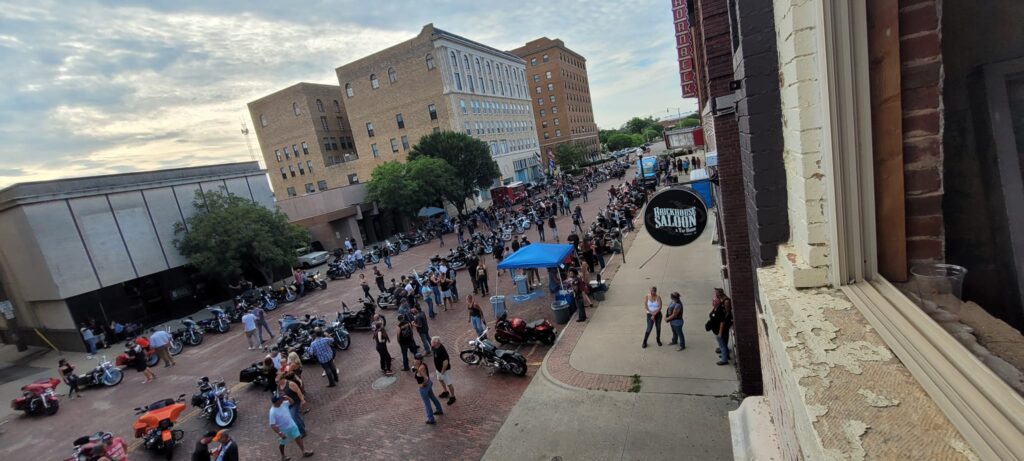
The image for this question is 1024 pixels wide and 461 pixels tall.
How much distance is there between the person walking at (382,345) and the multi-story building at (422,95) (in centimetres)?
4084

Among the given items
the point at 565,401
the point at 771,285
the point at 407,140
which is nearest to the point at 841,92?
the point at 771,285

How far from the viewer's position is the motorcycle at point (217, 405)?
1048cm

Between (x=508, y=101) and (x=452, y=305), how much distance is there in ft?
179

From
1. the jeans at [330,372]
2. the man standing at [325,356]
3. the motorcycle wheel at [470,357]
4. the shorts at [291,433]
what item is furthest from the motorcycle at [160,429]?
the motorcycle wheel at [470,357]

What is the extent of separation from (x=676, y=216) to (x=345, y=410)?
8.56m

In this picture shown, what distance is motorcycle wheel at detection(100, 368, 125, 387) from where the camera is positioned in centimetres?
1459

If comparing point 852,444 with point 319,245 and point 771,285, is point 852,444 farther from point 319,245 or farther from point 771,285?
point 319,245

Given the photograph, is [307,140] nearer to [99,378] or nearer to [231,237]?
[231,237]

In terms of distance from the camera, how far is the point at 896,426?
115 centimetres

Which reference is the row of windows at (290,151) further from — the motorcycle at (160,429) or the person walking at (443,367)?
the person walking at (443,367)

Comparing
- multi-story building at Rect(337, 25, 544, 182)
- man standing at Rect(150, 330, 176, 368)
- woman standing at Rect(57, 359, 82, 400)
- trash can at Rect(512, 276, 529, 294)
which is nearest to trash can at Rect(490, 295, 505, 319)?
trash can at Rect(512, 276, 529, 294)

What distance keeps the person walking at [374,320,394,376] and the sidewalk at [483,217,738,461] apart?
13.6 ft

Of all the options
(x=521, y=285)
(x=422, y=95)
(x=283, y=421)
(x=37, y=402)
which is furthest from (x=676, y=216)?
(x=422, y=95)

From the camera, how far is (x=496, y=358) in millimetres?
10477
